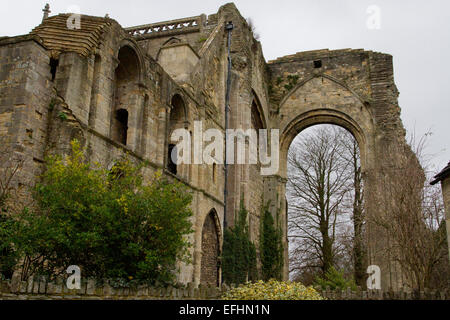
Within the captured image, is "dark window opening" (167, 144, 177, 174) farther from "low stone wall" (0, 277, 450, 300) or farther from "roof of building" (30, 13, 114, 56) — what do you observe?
"low stone wall" (0, 277, 450, 300)

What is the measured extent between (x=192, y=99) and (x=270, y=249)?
26.9ft

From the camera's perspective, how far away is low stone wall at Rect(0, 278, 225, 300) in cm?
537

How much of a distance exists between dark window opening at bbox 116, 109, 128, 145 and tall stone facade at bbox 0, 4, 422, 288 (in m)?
0.03

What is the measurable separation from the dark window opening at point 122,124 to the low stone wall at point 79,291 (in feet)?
20.0

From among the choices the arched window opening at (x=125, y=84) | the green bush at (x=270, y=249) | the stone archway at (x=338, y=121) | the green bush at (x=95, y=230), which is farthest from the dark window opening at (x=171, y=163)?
the stone archway at (x=338, y=121)

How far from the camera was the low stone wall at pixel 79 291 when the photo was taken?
5.37 metres

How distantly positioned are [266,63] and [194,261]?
44.1 feet

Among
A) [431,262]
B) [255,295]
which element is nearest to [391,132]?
[431,262]

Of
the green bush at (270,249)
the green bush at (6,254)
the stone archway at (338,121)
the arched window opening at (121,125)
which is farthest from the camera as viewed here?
the stone archway at (338,121)

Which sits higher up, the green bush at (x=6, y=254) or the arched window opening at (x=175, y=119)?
the arched window opening at (x=175, y=119)

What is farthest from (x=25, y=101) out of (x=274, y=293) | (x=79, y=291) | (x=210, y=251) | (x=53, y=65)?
(x=210, y=251)

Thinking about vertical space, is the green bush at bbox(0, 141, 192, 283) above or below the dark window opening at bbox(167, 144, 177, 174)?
below
